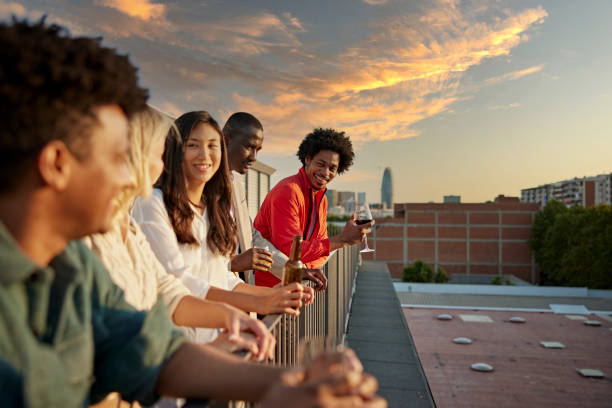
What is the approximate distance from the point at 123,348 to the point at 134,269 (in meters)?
0.47

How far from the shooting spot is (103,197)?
0.72 meters

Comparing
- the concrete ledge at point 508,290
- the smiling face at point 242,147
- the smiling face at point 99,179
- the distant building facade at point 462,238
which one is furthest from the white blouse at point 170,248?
the distant building facade at point 462,238

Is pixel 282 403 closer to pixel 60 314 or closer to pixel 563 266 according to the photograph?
pixel 60 314

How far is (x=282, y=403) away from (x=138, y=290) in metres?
Answer: 0.79

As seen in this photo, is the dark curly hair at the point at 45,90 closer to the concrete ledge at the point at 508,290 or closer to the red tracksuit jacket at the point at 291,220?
the red tracksuit jacket at the point at 291,220

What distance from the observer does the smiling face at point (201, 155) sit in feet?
6.89

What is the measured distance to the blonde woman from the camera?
3.91ft

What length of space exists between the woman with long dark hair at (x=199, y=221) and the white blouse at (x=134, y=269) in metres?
0.21

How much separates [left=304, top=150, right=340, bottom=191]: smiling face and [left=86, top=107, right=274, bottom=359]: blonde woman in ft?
8.11

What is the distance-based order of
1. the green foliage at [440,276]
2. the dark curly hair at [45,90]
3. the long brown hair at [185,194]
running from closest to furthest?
1. the dark curly hair at [45,90]
2. the long brown hair at [185,194]
3. the green foliage at [440,276]

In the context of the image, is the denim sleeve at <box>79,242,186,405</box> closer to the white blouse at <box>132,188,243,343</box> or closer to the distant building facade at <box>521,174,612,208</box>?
the white blouse at <box>132,188,243,343</box>

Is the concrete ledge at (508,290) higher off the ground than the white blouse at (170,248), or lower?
lower

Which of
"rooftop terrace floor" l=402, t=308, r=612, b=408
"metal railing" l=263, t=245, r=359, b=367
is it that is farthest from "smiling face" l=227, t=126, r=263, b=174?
"rooftop terrace floor" l=402, t=308, r=612, b=408

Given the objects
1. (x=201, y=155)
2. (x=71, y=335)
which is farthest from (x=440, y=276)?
(x=71, y=335)
